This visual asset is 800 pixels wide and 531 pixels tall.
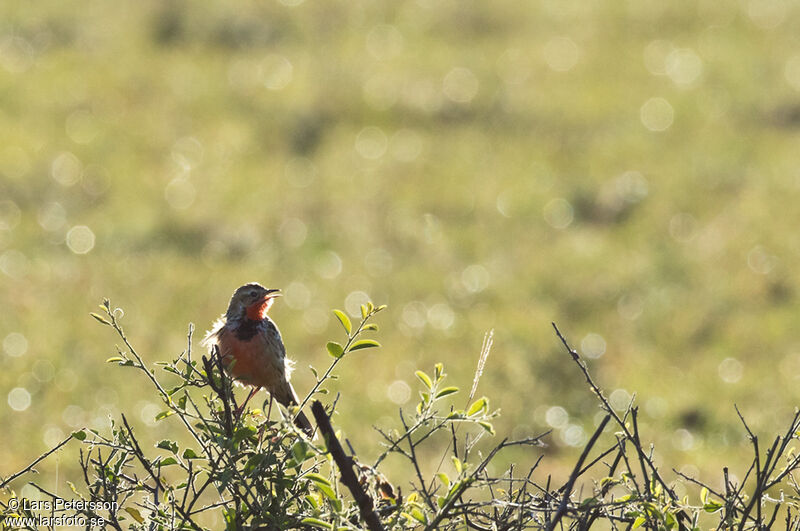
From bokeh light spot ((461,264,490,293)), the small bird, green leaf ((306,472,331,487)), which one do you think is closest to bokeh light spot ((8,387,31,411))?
bokeh light spot ((461,264,490,293))

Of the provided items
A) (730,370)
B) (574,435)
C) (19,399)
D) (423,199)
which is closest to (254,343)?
(574,435)

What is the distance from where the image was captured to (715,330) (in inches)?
410

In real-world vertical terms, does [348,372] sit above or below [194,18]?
below

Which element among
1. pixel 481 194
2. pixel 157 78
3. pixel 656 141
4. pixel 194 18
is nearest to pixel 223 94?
pixel 157 78

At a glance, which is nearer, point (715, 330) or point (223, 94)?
point (715, 330)

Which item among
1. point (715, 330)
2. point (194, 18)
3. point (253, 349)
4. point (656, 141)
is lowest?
point (253, 349)

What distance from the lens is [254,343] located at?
13.2 feet

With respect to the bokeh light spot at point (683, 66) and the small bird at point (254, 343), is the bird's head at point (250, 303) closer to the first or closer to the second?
the small bird at point (254, 343)

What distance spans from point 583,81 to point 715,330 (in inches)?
237

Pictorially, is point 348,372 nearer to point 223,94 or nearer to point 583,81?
point 223,94

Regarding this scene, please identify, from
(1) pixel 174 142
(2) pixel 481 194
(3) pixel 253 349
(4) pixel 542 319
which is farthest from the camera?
(1) pixel 174 142

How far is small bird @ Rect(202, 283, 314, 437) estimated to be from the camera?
13.0ft

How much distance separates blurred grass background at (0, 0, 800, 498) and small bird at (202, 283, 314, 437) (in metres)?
4.09

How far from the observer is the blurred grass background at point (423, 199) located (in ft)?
30.8
